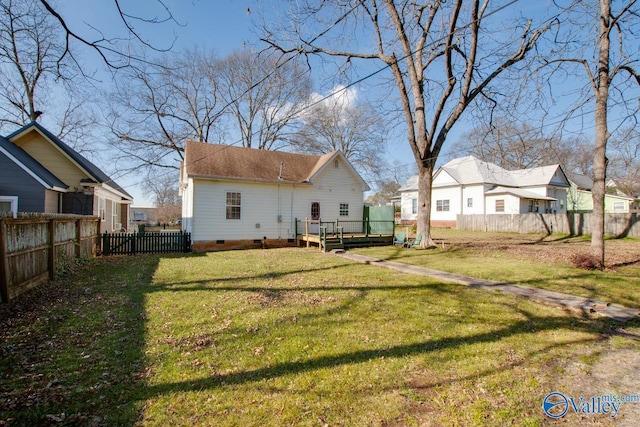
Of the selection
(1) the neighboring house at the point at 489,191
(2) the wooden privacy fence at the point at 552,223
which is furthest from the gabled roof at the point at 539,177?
(2) the wooden privacy fence at the point at 552,223

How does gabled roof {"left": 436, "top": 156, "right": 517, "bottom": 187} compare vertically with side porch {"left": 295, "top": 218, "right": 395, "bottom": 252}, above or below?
above

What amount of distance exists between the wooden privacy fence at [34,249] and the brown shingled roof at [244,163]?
6060mm

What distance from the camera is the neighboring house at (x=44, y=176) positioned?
11500 mm

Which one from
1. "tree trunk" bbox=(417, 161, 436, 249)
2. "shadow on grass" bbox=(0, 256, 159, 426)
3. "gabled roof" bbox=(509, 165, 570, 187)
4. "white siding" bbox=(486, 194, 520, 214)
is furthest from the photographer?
"gabled roof" bbox=(509, 165, 570, 187)

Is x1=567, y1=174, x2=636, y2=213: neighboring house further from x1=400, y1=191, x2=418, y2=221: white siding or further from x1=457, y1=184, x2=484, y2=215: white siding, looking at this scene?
x1=400, y1=191, x2=418, y2=221: white siding

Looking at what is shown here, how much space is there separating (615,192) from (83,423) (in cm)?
Answer: 6541

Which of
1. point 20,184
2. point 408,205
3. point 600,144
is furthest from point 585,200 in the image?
point 20,184

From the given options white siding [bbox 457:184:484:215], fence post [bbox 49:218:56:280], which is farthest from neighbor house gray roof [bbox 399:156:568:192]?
fence post [bbox 49:218:56:280]

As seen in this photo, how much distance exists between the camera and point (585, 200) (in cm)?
3950

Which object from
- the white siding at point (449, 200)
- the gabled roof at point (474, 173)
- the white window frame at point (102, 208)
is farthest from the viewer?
the white siding at point (449, 200)

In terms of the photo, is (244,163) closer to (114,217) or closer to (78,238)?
(78,238)

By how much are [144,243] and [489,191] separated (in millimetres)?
28374

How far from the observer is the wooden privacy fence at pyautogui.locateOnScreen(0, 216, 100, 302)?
5.82m
